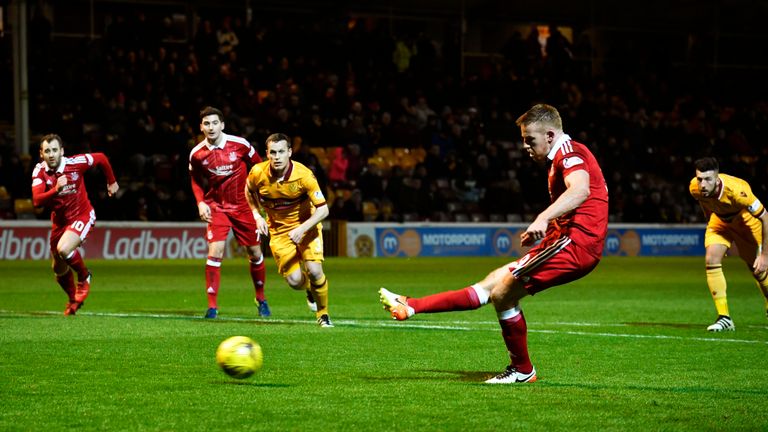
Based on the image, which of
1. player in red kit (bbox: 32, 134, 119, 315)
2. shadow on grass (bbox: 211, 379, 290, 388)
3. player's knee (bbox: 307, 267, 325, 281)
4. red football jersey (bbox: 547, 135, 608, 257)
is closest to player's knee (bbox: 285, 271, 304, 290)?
player's knee (bbox: 307, 267, 325, 281)

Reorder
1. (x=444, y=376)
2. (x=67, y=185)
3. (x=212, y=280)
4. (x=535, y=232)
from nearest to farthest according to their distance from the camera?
(x=535, y=232)
(x=444, y=376)
(x=212, y=280)
(x=67, y=185)

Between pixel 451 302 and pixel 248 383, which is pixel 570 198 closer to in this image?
pixel 451 302

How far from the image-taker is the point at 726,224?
1281 cm

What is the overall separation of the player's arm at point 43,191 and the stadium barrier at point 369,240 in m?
10.1

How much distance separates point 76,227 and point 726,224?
782 centimetres

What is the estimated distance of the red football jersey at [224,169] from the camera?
44.3 feet

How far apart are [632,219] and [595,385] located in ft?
77.5

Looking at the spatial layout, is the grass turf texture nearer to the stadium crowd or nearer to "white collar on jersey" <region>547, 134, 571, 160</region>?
"white collar on jersey" <region>547, 134, 571, 160</region>

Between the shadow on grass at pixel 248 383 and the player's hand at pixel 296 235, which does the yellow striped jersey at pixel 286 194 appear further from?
the shadow on grass at pixel 248 383

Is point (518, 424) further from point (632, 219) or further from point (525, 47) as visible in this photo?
point (525, 47)

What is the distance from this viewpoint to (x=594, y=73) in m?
39.3

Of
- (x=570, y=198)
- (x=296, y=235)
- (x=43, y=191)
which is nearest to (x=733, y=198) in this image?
(x=296, y=235)

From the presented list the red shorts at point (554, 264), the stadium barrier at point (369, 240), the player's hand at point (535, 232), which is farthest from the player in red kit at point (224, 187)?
the stadium barrier at point (369, 240)

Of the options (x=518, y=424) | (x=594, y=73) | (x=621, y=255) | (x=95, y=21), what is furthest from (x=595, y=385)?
(x=594, y=73)
